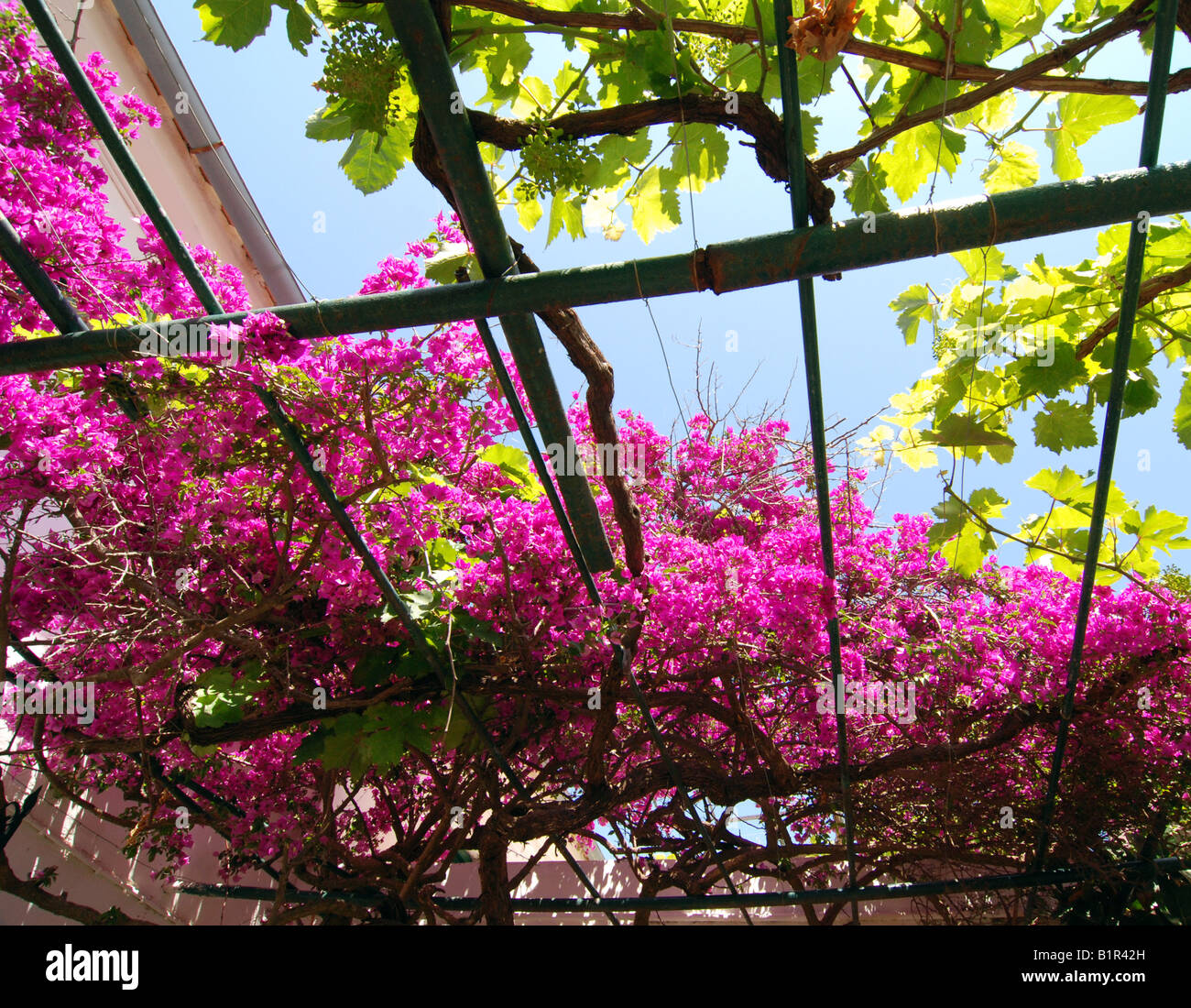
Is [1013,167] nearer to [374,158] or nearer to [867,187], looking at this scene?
[867,187]

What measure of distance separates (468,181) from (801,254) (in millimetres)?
738

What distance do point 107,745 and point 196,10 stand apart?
282 centimetres

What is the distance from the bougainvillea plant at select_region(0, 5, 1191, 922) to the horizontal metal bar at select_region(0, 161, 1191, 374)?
29.3 inches

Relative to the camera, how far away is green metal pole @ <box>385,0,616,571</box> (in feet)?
4.99

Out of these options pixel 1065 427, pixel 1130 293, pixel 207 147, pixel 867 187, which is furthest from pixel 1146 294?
pixel 207 147

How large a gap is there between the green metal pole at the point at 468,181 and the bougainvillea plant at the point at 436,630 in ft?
2.48

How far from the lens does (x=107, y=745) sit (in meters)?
3.23

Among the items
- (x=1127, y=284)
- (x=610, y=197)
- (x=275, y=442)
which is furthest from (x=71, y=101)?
(x=1127, y=284)

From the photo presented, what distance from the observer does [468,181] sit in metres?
1.67

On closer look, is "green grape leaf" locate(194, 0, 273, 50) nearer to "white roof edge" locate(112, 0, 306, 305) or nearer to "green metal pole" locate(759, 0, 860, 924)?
"green metal pole" locate(759, 0, 860, 924)

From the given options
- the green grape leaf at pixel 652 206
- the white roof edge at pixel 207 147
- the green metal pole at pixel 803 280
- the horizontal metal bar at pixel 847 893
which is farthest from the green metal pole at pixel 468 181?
the white roof edge at pixel 207 147

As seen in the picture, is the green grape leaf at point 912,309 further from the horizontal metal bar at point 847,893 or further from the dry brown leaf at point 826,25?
the horizontal metal bar at point 847,893

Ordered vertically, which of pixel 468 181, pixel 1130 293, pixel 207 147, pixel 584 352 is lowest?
pixel 1130 293
